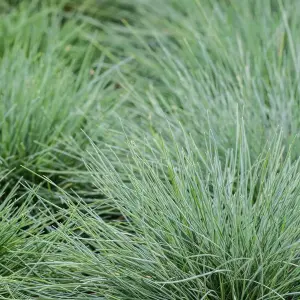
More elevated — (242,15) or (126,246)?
(126,246)

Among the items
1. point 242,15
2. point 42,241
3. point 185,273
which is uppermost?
point 42,241

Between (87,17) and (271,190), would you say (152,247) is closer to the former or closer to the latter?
(271,190)

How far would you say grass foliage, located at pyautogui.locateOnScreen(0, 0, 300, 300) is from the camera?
1.78 meters

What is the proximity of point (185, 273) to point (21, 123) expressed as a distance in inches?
37.8

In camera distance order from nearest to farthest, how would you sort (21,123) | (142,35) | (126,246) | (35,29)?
(126,246), (21,123), (35,29), (142,35)

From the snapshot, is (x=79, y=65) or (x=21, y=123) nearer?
(x=21, y=123)

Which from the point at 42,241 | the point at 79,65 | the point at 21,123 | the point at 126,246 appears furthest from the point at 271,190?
the point at 79,65

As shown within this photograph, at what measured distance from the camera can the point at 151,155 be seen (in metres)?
2.43

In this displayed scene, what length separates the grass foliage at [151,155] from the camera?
70.1 inches

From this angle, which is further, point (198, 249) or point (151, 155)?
point (151, 155)

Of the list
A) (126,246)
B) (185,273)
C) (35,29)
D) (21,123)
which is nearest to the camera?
(185,273)

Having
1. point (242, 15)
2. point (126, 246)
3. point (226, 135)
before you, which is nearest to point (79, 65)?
point (242, 15)

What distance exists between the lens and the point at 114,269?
1.77m

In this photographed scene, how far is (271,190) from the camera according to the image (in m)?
1.79
